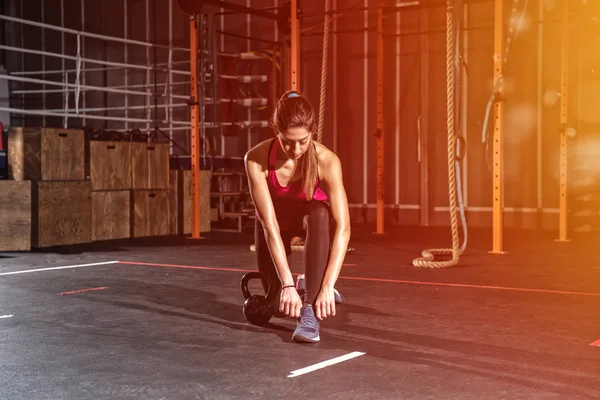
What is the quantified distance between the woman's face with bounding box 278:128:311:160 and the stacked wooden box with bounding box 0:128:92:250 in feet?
14.3

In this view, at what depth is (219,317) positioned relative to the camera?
12.3ft

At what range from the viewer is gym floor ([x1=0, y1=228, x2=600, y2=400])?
252 cm

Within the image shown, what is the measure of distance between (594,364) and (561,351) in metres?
0.21

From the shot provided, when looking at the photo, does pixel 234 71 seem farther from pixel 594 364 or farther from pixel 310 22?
pixel 594 364

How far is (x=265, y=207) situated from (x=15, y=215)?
4.26 m

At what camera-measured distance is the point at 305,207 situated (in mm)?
3262

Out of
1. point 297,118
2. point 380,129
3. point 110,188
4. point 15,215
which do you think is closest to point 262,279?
point 297,118

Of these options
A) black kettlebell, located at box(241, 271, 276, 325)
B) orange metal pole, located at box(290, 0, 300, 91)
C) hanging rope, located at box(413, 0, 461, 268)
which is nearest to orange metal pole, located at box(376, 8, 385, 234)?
orange metal pole, located at box(290, 0, 300, 91)

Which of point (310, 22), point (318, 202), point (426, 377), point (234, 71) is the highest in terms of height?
point (310, 22)

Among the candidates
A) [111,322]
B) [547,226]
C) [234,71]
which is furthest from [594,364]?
[234,71]

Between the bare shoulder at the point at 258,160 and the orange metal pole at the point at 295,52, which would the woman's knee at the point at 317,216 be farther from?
the orange metal pole at the point at 295,52

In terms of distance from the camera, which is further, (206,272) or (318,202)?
(206,272)

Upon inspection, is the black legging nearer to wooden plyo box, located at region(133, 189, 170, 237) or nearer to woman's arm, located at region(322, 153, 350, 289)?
woman's arm, located at region(322, 153, 350, 289)

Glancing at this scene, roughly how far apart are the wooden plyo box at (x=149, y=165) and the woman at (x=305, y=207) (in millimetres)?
4882
